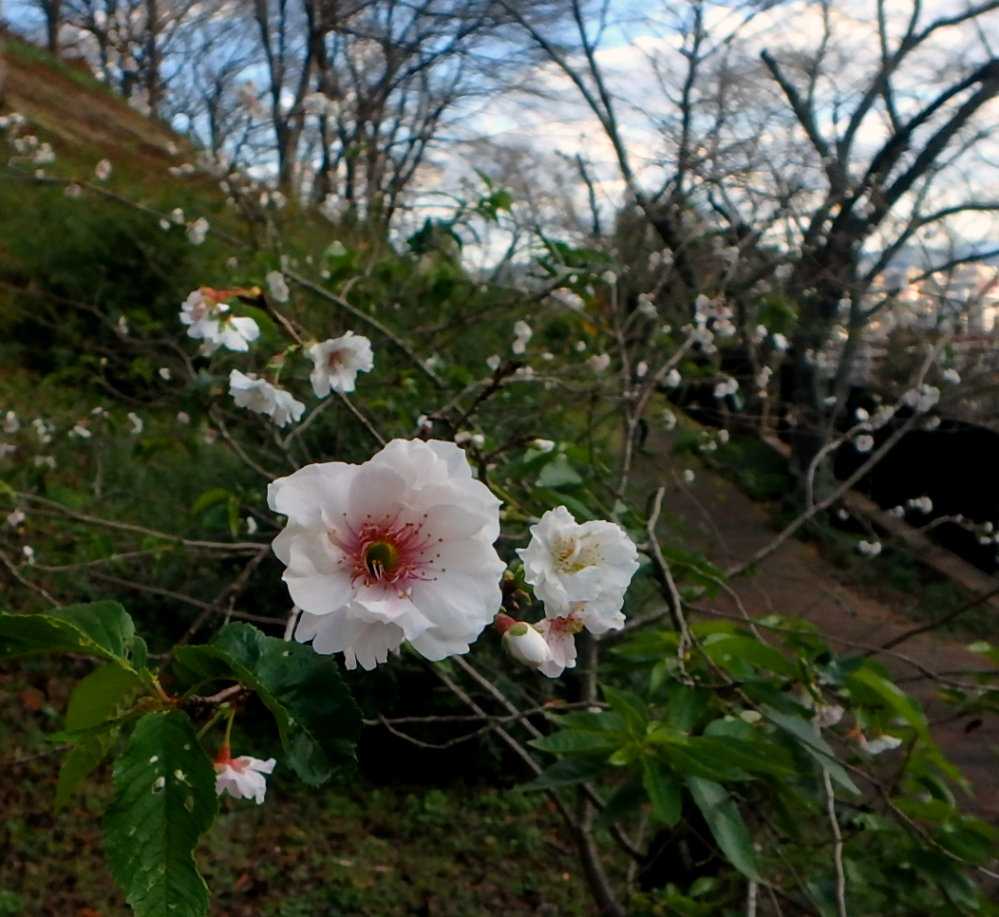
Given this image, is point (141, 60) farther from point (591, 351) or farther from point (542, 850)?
point (542, 850)

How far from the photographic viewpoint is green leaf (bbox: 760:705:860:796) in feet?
4.20

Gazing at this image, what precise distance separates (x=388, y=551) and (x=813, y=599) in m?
5.59

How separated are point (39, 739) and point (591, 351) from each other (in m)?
2.69

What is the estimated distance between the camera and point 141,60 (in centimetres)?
1291

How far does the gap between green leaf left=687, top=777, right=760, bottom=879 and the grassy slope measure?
177 cm

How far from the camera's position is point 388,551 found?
71 cm

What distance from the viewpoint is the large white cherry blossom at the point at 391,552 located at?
681 millimetres

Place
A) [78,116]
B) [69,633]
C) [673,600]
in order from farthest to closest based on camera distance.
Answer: [78,116] < [673,600] < [69,633]

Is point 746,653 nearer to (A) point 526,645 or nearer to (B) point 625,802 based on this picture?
(B) point 625,802

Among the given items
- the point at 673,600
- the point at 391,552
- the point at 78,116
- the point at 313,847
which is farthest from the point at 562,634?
the point at 78,116

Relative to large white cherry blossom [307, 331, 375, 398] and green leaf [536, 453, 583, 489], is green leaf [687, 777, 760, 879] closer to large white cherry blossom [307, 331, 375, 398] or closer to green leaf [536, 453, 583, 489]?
green leaf [536, 453, 583, 489]

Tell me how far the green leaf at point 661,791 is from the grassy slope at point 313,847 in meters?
1.80

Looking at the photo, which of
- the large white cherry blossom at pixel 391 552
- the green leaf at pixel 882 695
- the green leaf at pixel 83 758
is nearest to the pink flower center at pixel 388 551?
the large white cherry blossom at pixel 391 552

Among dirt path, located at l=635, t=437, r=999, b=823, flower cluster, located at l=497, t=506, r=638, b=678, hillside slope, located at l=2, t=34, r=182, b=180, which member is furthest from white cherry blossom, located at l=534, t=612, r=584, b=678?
hillside slope, located at l=2, t=34, r=182, b=180
